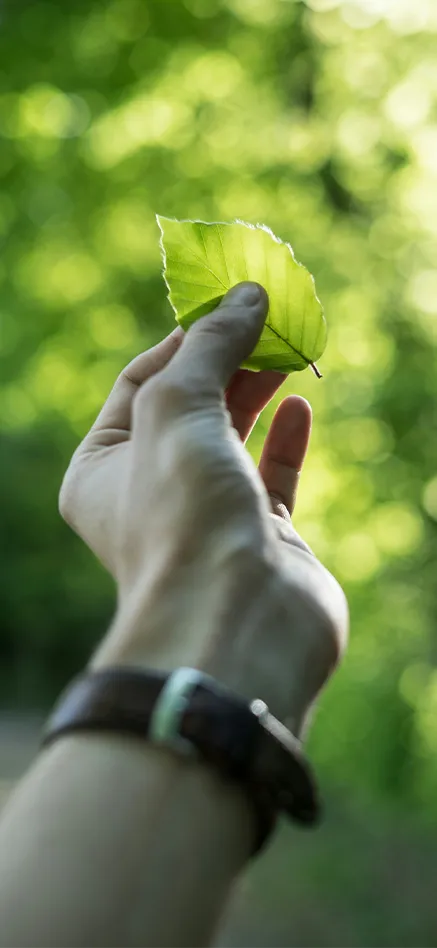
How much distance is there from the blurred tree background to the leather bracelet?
2.78 m

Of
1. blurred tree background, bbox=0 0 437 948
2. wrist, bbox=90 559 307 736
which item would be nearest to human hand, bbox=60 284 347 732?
wrist, bbox=90 559 307 736

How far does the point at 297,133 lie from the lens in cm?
379

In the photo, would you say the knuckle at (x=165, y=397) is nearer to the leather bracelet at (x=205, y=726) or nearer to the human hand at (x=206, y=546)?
the human hand at (x=206, y=546)

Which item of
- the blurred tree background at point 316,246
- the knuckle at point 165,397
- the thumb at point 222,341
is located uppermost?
the thumb at point 222,341

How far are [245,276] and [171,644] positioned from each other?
38 cm

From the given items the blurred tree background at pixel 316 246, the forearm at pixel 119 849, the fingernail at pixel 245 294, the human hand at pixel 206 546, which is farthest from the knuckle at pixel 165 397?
the blurred tree background at pixel 316 246

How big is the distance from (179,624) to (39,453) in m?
4.80

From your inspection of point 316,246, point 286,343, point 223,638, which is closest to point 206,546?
point 223,638

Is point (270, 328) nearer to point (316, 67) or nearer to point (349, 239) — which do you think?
point (349, 239)

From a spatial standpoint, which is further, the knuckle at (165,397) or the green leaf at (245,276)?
the green leaf at (245,276)

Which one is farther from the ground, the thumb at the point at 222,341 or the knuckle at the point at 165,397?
the thumb at the point at 222,341

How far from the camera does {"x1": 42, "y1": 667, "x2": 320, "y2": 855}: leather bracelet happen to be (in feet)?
1.82

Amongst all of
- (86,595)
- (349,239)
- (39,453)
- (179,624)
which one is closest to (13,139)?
(349,239)

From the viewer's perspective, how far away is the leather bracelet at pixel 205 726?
56 centimetres
